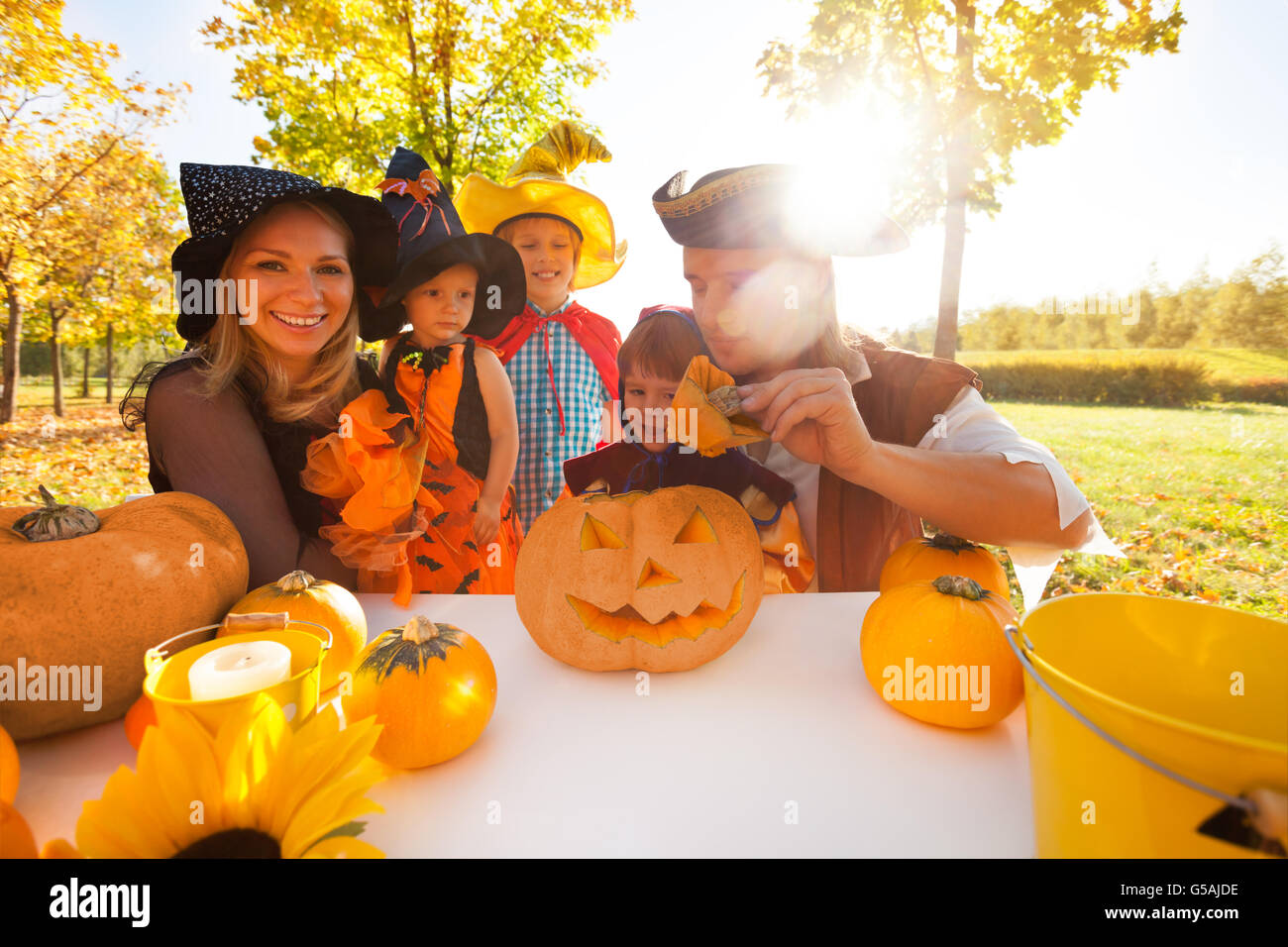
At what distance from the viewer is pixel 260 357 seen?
5.59 feet

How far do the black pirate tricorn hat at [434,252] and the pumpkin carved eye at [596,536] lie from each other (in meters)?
1.50

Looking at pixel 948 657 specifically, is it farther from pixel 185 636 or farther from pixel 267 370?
pixel 267 370

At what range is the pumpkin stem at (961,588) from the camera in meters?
0.95

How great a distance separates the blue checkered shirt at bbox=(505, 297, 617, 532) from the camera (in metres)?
3.48

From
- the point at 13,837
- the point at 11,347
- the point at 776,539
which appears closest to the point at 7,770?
the point at 13,837

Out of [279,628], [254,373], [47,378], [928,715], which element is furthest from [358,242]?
[47,378]

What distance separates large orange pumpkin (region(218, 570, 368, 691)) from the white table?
25cm

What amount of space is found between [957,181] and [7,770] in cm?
734

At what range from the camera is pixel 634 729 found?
932 millimetres

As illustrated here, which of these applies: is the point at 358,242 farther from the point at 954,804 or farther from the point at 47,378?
the point at 47,378

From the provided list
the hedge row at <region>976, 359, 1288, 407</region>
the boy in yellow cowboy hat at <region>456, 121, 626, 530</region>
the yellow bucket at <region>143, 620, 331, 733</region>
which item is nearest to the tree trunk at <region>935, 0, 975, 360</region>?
the boy in yellow cowboy hat at <region>456, 121, 626, 530</region>

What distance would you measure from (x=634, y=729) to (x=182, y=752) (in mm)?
577

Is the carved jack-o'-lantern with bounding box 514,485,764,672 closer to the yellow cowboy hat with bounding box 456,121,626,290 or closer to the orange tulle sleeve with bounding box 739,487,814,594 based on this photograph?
the orange tulle sleeve with bounding box 739,487,814,594
